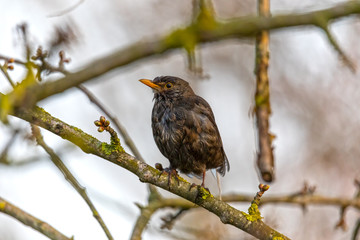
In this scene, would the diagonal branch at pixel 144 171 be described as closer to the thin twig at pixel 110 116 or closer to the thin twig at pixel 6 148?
the thin twig at pixel 6 148

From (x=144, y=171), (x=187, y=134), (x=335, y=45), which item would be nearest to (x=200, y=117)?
(x=187, y=134)

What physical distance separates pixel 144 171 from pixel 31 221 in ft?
2.59

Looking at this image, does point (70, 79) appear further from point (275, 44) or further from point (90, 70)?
point (275, 44)

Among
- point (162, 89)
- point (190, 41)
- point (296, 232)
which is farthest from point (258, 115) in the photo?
point (296, 232)

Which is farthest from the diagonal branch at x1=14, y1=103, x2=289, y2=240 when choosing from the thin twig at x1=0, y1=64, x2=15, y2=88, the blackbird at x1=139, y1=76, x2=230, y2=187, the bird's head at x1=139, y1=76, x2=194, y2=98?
the bird's head at x1=139, y1=76, x2=194, y2=98

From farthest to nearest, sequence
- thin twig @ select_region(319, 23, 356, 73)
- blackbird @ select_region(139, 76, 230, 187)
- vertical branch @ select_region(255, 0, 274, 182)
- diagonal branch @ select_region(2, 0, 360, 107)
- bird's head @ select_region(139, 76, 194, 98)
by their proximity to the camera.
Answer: bird's head @ select_region(139, 76, 194, 98) → blackbird @ select_region(139, 76, 230, 187) → vertical branch @ select_region(255, 0, 274, 182) → thin twig @ select_region(319, 23, 356, 73) → diagonal branch @ select_region(2, 0, 360, 107)

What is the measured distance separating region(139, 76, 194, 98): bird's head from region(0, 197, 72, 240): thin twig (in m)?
2.29

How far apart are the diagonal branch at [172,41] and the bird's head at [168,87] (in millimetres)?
3015

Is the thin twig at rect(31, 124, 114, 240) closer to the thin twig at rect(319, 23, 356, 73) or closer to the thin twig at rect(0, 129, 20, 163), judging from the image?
the thin twig at rect(0, 129, 20, 163)

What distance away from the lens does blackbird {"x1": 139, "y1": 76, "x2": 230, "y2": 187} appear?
4.75 meters

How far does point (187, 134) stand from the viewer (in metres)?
4.76

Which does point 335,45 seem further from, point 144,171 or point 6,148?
point 6,148

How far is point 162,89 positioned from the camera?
17.6 feet

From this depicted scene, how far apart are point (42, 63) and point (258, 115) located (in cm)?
165
